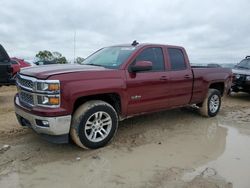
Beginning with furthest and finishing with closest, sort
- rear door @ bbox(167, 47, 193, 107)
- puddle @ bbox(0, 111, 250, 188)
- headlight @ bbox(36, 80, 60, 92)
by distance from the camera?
rear door @ bbox(167, 47, 193, 107)
headlight @ bbox(36, 80, 60, 92)
puddle @ bbox(0, 111, 250, 188)

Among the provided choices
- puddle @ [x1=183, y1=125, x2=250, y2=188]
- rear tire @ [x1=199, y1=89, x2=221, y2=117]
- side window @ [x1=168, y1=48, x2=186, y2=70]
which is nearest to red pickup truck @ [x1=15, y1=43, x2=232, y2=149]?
side window @ [x1=168, y1=48, x2=186, y2=70]

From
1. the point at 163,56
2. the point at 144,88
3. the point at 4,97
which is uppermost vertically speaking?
the point at 163,56

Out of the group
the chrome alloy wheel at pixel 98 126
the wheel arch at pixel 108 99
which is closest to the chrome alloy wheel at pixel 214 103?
the wheel arch at pixel 108 99

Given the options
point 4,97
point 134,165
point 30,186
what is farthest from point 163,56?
point 4,97

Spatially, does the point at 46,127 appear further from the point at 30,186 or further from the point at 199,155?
the point at 199,155

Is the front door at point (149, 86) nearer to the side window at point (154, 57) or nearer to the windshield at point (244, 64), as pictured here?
the side window at point (154, 57)

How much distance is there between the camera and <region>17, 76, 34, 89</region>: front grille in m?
4.24

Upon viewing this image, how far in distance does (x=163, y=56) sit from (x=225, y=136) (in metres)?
2.16

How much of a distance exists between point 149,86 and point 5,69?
215 inches

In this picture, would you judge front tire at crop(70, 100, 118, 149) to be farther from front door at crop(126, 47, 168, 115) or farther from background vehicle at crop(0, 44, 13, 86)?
background vehicle at crop(0, 44, 13, 86)

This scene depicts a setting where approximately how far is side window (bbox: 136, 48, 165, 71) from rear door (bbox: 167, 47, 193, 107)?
0.87ft

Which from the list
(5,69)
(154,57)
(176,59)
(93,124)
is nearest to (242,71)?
(176,59)

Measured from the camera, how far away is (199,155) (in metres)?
4.55

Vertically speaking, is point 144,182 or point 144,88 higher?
point 144,88
